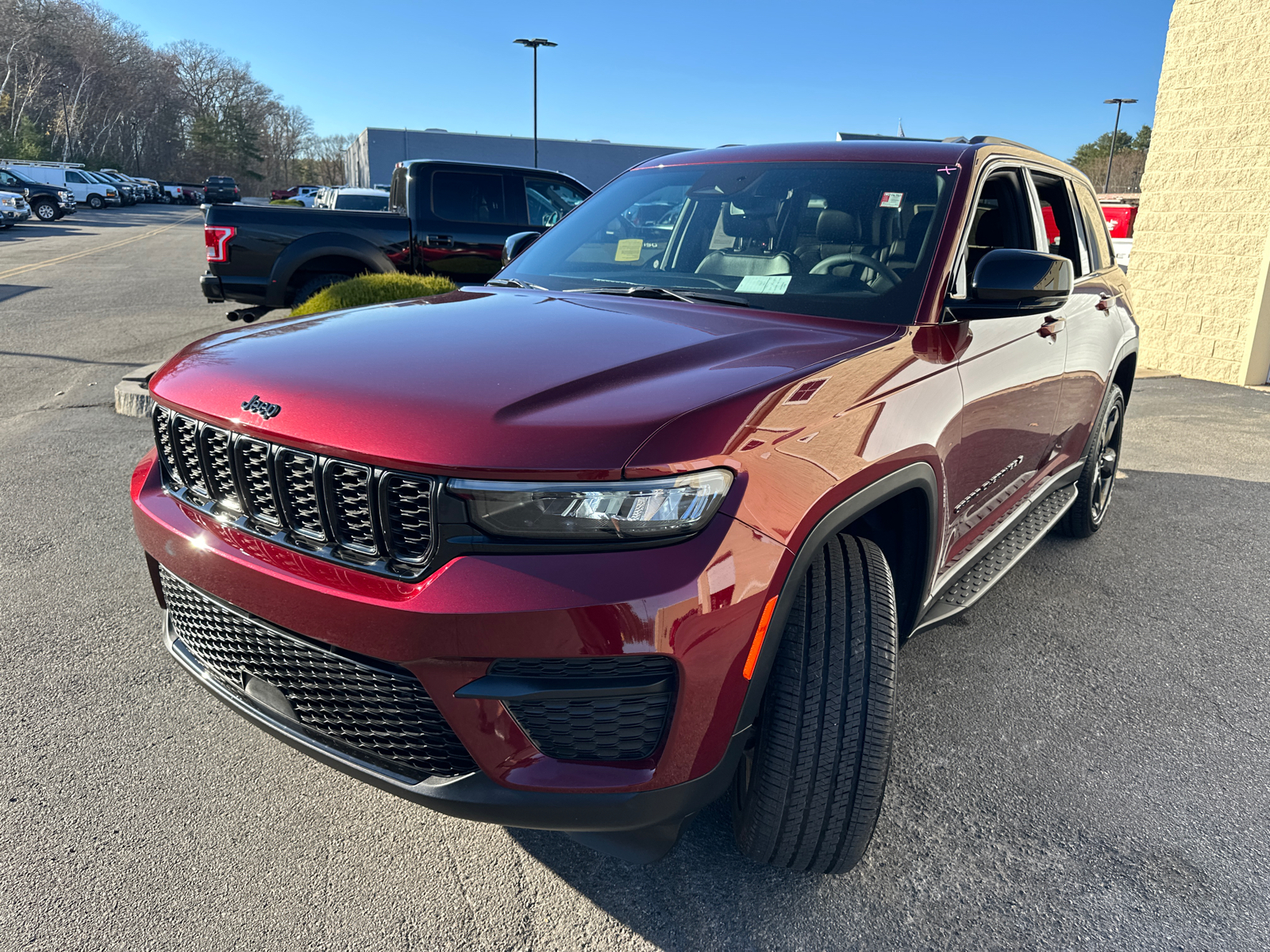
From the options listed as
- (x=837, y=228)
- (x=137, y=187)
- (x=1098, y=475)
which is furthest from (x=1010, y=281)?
(x=137, y=187)

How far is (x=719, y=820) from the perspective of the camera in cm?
245

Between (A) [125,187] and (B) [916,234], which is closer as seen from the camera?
(B) [916,234]

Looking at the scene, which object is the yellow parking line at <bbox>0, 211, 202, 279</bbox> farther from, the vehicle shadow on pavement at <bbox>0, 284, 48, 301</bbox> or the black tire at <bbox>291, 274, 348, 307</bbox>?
the black tire at <bbox>291, 274, 348, 307</bbox>

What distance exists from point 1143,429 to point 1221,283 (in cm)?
372

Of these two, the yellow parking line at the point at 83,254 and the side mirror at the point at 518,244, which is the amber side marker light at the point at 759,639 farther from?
the yellow parking line at the point at 83,254

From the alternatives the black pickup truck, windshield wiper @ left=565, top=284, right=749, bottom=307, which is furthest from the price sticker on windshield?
the black pickup truck

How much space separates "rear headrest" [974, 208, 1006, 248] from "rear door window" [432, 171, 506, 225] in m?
6.82

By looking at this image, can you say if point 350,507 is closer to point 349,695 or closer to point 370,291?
point 349,695

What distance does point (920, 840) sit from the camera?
2.40m

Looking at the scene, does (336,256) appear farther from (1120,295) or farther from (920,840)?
(920,840)

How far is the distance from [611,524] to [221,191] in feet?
226

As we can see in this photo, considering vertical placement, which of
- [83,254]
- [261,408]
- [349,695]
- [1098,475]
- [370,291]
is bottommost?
[83,254]

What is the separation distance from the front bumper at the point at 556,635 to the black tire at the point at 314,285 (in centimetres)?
753

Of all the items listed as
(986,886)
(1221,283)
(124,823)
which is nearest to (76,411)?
(124,823)
